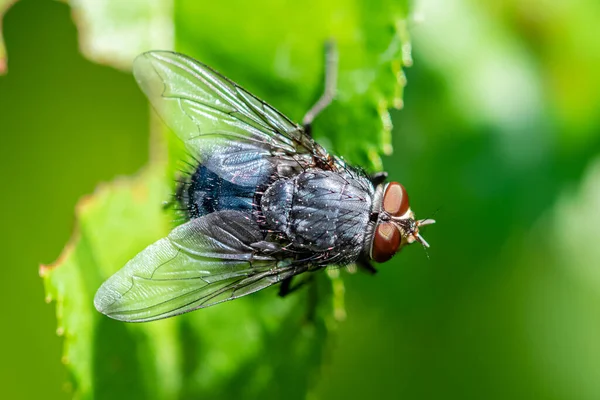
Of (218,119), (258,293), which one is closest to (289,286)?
(258,293)

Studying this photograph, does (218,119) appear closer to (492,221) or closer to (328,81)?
(328,81)

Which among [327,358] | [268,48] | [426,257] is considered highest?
[268,48]

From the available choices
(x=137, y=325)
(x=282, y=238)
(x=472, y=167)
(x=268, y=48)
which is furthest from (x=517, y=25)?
(x=137, y=325)

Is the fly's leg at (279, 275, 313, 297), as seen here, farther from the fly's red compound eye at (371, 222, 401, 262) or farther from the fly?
the fly's red compound eye at (371, 222, 401, 262)

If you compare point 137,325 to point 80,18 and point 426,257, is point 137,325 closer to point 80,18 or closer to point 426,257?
point 80,18

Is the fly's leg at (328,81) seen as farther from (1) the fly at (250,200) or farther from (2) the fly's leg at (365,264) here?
(2) the fly's leg at (365,264)

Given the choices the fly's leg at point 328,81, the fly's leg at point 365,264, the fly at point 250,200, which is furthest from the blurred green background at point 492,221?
the fly's leg at point 328,81
